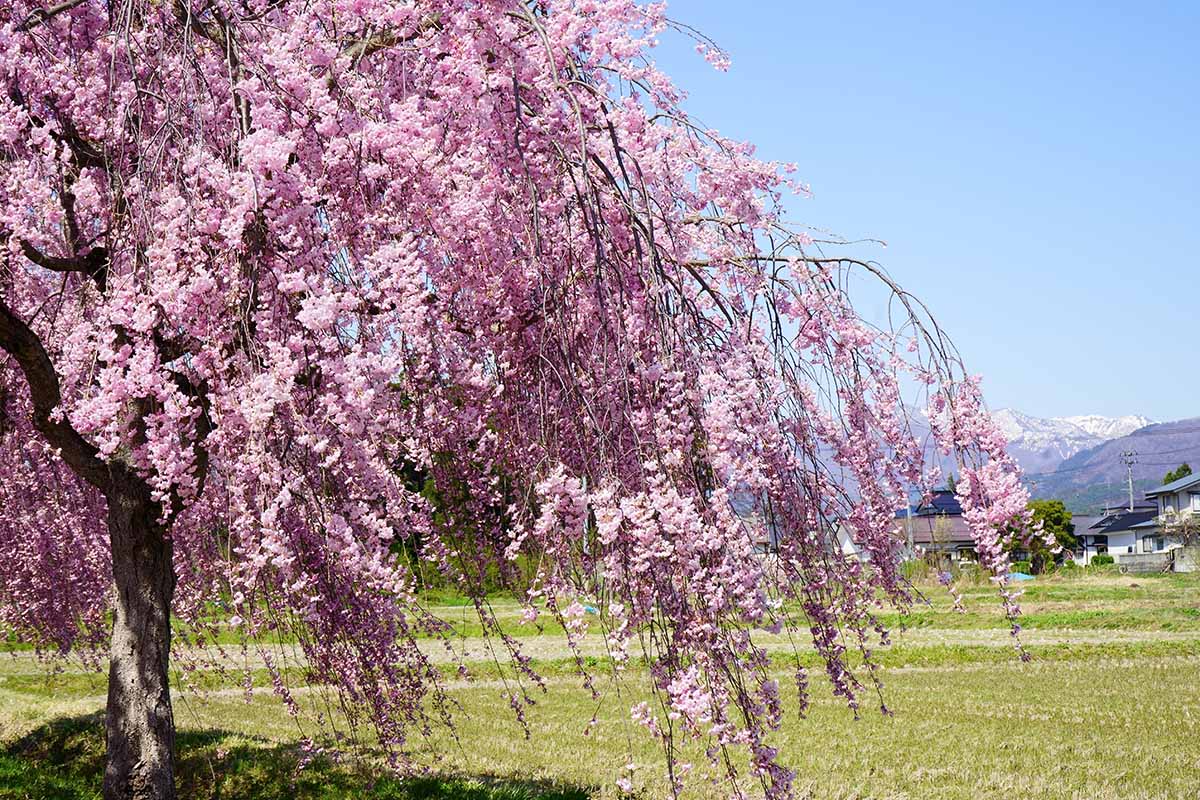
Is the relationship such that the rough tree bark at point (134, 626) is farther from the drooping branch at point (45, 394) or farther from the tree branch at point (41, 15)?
the tree branch at point (41, 15)

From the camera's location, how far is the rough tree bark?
6.12 metres

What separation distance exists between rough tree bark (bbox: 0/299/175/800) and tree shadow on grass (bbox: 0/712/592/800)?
406 mm

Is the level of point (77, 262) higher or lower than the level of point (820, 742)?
higher

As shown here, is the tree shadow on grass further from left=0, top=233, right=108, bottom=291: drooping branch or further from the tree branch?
the tree branch

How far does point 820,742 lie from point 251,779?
5.15 meters

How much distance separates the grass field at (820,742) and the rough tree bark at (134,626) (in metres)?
0.43

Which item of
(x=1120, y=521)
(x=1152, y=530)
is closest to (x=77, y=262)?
(x=1152, y=530)

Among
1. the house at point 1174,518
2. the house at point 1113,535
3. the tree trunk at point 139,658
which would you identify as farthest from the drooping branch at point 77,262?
the house at point 1113,535

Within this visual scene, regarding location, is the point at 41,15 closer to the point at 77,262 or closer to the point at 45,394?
the point at 77,262

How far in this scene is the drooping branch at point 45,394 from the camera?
225 inches

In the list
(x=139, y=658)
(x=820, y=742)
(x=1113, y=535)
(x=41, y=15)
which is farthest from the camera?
(x=1113, y=535)

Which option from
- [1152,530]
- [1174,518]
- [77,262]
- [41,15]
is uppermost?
[41,15]

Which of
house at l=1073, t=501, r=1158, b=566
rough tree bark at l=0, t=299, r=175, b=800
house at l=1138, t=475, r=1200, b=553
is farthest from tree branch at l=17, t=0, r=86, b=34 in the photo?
house at l=1073, t=501, r=1158, b=566

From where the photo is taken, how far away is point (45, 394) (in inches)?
236
